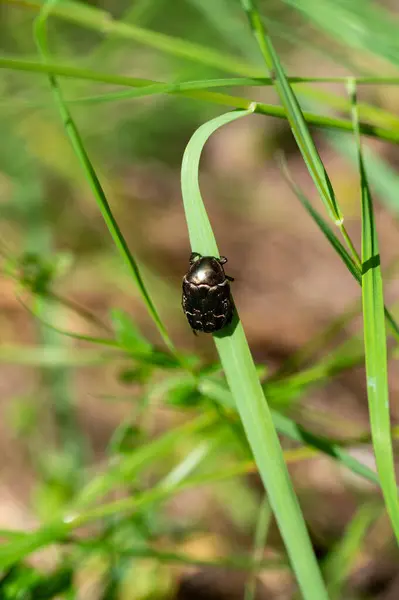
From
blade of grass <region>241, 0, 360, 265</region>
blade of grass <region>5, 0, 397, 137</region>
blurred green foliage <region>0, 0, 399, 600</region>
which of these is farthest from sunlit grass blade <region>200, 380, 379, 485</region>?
blade of grass <region>5, 0, 397, 137</region>

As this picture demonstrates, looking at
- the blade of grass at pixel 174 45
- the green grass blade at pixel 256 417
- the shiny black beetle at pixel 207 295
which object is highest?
the blade of grass at pixel 174 45

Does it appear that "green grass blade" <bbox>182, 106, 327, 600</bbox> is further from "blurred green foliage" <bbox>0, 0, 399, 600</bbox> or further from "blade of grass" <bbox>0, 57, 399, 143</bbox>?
"blurred green foliage" <bbox>0, 0, 399, 600</bbox>

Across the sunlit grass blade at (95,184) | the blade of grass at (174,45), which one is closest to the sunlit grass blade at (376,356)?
the sunlit grass blade at (95,184)

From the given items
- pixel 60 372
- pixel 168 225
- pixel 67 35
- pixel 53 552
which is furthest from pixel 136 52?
pixel 53 552

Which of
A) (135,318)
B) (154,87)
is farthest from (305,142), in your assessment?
(135,318)

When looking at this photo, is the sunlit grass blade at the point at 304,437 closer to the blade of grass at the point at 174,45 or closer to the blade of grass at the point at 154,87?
the blade of grass at the point at 154,87
